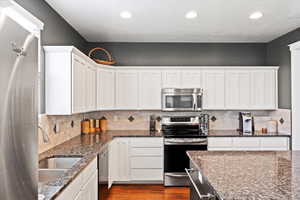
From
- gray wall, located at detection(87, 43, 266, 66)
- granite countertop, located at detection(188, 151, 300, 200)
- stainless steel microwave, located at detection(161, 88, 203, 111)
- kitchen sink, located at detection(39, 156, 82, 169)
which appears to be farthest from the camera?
gray wall, located at detection(87, 43, 266, 66)

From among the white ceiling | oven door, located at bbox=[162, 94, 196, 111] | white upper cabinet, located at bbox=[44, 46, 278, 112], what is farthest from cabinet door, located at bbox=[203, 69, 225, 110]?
the white ceiling

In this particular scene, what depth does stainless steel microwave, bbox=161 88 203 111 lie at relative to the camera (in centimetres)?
541

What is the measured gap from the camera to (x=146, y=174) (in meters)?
5.16

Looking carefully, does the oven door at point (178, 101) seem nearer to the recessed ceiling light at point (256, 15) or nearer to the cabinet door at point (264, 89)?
the cabinet door at point (264, 89)

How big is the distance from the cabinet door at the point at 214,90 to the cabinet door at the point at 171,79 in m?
0.52

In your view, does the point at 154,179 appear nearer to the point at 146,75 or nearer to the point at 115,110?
the point at 115,110

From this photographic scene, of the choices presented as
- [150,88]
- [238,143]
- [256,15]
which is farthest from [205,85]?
[256,15]

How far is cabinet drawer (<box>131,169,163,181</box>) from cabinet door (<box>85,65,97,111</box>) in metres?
1.35

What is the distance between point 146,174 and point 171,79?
5.80ft

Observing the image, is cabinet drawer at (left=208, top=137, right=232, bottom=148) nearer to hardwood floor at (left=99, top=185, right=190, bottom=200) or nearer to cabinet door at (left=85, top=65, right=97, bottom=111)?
hardwood floor at (left=99, top=185, right=190, bottom=200)

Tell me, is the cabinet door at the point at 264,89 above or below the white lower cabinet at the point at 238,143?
above

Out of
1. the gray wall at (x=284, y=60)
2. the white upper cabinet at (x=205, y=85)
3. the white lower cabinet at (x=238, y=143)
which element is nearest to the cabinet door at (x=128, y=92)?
the white upper cabinet at (x=205, y=85)

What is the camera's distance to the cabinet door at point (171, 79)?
548cm

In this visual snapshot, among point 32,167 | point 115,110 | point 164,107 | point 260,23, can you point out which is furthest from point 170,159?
point 32,167
